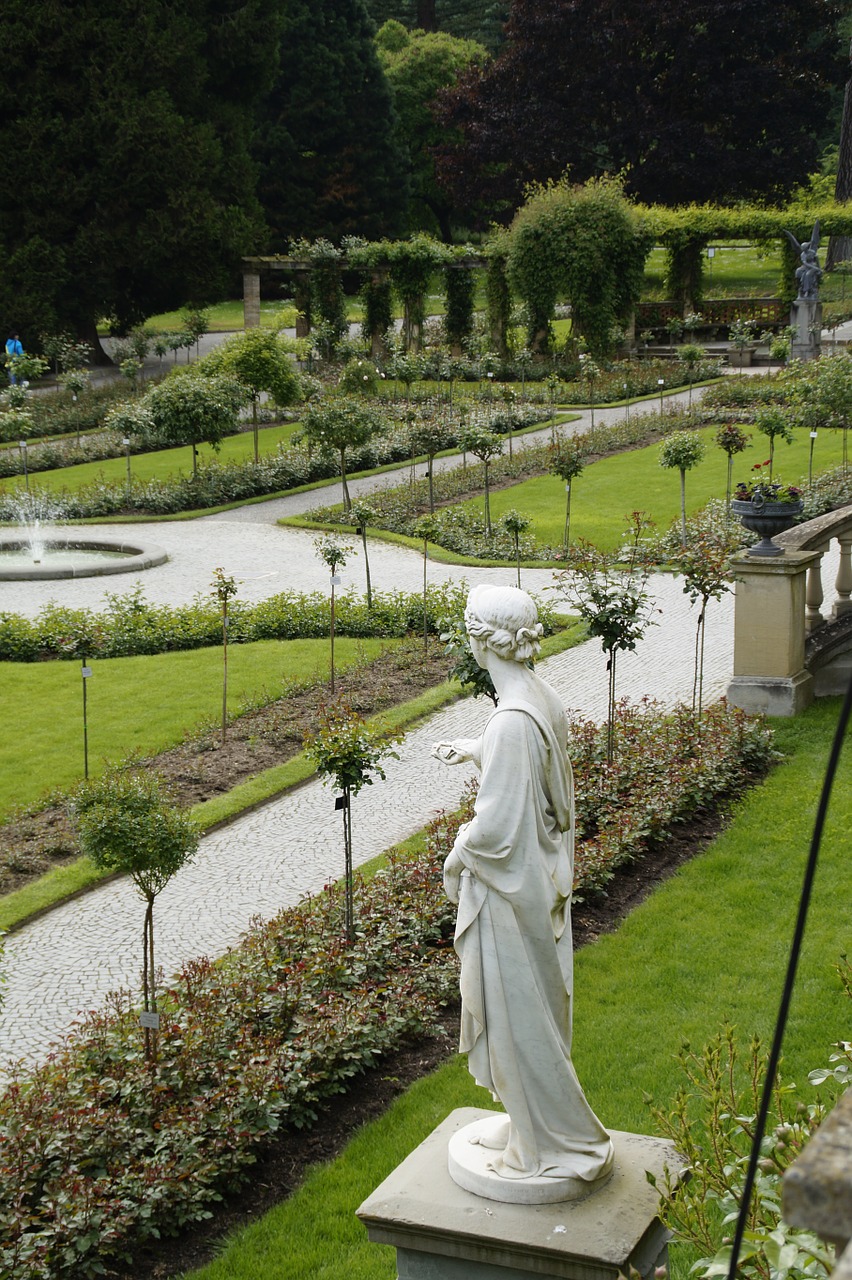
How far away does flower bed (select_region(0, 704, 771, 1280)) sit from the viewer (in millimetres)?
6020

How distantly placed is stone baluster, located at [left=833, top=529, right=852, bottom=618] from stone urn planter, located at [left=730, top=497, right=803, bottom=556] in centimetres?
79

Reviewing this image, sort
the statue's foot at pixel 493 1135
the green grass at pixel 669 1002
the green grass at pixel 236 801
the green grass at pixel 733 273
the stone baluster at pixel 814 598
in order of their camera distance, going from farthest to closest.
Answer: the green grass at pixel 733 273
the stone baluster at pixel 814 598
the green grass at pixel 236 801
the green grass at pixel 669 1002
the statue's foot at pixel 493 1135

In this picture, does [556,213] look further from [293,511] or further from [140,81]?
[293,511]

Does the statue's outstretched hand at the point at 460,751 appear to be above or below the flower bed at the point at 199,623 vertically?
above

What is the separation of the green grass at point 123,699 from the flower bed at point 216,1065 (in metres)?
4.07

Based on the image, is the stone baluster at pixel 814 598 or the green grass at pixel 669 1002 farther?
the stone baluster at pixel 814 598

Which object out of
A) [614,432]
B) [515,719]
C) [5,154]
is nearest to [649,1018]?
[515,719]

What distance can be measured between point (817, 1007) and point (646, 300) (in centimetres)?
3886

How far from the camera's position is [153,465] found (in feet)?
95.9

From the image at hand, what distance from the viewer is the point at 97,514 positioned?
25000 mm

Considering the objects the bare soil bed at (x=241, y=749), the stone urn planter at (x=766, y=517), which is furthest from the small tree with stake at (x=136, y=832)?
the stone urn planter at (x=766, y=517)

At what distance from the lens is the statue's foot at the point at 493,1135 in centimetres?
503

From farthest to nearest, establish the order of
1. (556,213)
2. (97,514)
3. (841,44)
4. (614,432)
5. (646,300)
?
(841,44)
(646,300)
(556,213)
(614,432)
(97,514)

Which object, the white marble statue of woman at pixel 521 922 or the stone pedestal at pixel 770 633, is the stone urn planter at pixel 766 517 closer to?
the stone pedestal at pixel 770 633
